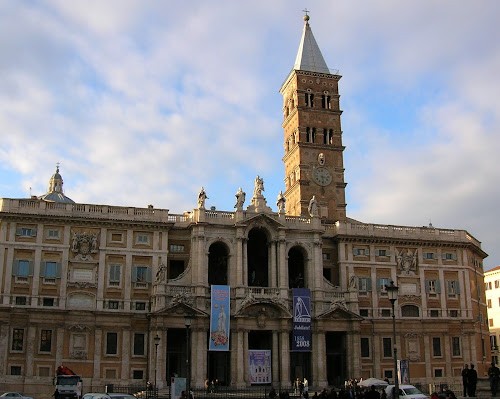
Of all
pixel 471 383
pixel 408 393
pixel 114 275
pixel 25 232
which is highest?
pixel 25 232

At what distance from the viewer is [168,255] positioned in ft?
211

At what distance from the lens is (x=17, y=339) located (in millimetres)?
57938

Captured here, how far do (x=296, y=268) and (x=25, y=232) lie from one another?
27.3 m

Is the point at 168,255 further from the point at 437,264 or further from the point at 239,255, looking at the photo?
the point at 437,264

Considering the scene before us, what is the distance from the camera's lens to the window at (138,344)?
60.3 metres

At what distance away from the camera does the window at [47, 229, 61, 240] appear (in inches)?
2395

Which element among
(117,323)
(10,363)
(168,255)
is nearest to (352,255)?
(168,255)

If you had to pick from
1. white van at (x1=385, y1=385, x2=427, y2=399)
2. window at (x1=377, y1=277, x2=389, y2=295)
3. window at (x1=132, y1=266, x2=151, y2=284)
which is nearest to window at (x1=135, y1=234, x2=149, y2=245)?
window at (x1=132, y1=266, x2=151, y2=284)

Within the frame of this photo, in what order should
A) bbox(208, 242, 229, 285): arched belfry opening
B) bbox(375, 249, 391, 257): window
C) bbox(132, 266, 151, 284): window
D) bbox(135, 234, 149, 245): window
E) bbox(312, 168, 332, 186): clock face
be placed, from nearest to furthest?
bbox(132, 266, 151, 284): window < bbox(135, 234, 149, 245): window < bbox(208, 242, 229, 285): arched belfry opening < bbox(375, 249, 391, 257): window < bbox(312, 168, 332, 186): clock face

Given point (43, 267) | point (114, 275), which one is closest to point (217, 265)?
point (114, 275)

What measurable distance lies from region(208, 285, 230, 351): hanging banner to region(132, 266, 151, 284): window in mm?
6368

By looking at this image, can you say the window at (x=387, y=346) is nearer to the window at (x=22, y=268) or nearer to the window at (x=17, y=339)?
the window at (x=17, y=339)

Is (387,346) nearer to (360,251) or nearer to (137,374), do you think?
(360,251)

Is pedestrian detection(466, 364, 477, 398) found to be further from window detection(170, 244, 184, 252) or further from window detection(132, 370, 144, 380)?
window detection(170, 244, 184, 252)
